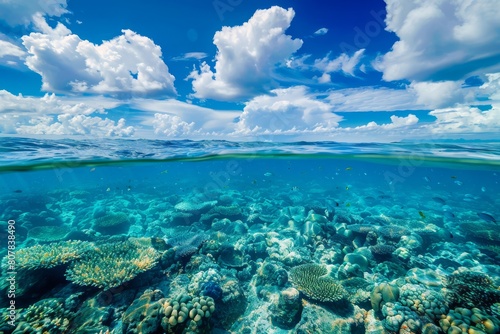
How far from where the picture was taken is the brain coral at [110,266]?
6375 mm

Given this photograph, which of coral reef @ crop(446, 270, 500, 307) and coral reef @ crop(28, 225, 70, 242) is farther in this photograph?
coral reef @ crop(28, 225, 70, 242)

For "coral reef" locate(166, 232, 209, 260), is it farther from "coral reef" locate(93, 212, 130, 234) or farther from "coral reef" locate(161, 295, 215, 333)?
A: "coral reef" locate(93, 212, 130, 234)

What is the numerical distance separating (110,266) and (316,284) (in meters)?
6.51

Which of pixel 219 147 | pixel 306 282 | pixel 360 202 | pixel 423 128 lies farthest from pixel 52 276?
pixel 360 202

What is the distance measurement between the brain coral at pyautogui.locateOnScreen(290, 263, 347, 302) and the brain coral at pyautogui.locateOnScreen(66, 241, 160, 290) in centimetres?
485

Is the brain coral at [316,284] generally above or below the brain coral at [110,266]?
below

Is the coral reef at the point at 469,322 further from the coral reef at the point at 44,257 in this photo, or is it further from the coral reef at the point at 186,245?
the coral reef at the point at 44,257

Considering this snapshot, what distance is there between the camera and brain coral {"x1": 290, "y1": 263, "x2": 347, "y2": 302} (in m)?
6.61

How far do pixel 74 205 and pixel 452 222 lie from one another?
33.8 m

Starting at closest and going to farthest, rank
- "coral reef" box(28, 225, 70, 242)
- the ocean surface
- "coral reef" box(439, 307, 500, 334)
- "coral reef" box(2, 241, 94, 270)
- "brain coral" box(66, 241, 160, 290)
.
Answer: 1. "coral reef" box(439, 307, 500, 334)
2. the ocean surface
3. "brain coral" box(66, 241, 160, 290)
4. "coral reef" box(2, 241, 94, 270)
5. "coral reef" box(28, 225, 70, 242)

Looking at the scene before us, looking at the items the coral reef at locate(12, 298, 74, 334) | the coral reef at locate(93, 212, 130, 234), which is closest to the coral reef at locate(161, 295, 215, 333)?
the coral reef at locate(12, 298, 74, 334)

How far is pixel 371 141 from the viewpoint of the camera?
67.7 feet

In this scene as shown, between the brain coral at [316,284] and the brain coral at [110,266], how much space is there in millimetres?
4847

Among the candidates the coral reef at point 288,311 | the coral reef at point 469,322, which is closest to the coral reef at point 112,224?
the coral reef at point 288,311
